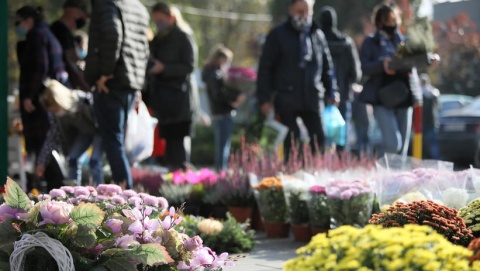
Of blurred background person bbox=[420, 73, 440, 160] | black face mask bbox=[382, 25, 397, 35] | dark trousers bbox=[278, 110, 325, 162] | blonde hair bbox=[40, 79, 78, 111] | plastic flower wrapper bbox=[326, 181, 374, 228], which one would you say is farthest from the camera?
blurred background person bbox=[420, 73, 440, 160]

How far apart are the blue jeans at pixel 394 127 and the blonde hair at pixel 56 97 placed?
10.5ft

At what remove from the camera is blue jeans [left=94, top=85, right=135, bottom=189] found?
8.68 m

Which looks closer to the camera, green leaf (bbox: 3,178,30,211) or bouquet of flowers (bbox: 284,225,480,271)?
bouquet of flowers (bbox: 284,225,480,271)

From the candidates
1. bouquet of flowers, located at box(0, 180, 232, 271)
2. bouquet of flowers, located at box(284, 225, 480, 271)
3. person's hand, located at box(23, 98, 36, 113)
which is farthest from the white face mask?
bouquet of flowers, located at box(284, 225, 480, 271)

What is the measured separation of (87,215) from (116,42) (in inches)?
146

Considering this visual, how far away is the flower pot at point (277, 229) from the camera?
831 centimetres

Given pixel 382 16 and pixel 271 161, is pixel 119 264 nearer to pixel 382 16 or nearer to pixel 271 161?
pixel 271 161

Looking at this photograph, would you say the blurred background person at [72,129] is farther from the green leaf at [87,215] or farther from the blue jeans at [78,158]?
the green leaf at [87,215]

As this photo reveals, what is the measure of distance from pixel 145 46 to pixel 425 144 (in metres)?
9.87

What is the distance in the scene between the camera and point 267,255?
729 centimetres

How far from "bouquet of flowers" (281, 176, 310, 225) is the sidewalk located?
19 cm

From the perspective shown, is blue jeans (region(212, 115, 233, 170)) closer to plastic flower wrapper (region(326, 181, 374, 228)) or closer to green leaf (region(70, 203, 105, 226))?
plastic flower wrapper (region(326, 181, 374, 228))

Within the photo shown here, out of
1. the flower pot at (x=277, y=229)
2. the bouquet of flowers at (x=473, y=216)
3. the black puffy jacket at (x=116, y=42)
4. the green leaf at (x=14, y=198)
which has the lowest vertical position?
the flower pot at (x=277, y=229)

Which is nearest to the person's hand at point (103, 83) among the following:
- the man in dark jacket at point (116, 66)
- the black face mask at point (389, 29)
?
the man in dark jacket at point (116, 66)
